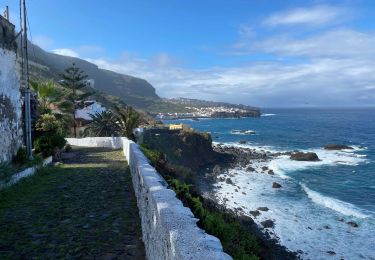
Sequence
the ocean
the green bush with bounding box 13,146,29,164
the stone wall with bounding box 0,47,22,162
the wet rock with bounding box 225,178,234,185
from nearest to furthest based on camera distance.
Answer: the stone wall with bounding box 0,47,22,162 → the green bush with bounding box 13,146,29,164 → the ocean → the wet rock with bounding box 225,178,234,185

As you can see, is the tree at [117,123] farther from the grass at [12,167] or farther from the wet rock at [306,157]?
the wet rock at [306,157]

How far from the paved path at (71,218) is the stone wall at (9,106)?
1714mm

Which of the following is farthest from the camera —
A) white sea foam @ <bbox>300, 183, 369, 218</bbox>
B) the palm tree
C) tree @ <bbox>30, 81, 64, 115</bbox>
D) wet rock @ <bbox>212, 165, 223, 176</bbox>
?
wet rock @ <bbox>212, 165, 223, 176</bbox>

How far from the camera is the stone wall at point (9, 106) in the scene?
40.4 feet

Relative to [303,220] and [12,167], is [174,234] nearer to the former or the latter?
[12,167]

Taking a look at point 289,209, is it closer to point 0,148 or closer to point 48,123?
point 48,123

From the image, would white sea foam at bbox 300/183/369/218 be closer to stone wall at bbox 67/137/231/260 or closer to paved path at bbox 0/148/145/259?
paved path at bbox 0/148/145/259

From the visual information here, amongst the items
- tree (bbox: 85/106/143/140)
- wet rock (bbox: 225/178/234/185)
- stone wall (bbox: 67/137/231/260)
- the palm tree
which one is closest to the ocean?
wet rock (bbox: 225/178/234/185)

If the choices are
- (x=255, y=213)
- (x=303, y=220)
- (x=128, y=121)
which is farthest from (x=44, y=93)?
(x=303, y=220)

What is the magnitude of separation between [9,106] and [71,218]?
7.32 metres

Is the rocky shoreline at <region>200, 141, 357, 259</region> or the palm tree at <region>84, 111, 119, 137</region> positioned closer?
the rocky shoreline at <region>200, 141, 357, 259</region>

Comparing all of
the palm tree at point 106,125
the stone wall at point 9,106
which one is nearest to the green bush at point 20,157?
the stone wall at point 9,106

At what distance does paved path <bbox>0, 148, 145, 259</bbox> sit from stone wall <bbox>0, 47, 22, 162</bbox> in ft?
5.62

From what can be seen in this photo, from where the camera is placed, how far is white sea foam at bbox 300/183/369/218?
28.2 metres
